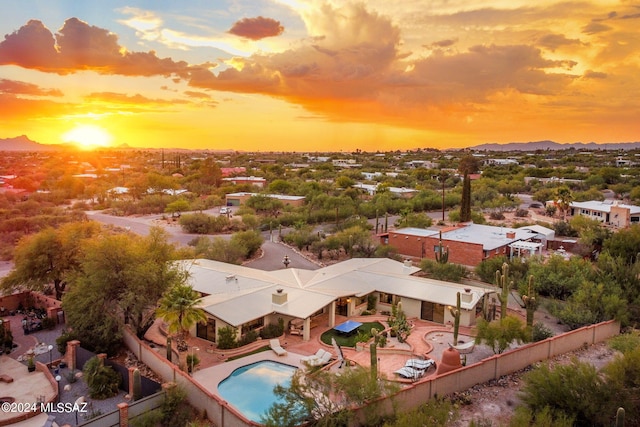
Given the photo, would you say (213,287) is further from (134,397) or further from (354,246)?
(354,246)

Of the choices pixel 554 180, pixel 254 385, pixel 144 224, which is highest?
pixel 554 180

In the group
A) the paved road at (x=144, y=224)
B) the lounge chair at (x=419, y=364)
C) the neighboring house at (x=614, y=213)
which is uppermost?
the neighboring house at (x=614, y=213)

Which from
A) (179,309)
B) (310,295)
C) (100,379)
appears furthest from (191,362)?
(310,295)

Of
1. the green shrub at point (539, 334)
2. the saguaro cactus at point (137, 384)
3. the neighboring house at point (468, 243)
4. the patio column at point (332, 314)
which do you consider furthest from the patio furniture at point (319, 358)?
the neighboring house at point (468, 243)

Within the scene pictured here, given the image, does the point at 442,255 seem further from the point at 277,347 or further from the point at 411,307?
the point at 277,347

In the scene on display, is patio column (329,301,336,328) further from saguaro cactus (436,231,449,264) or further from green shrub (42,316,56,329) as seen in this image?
green shrub (42,316,56,329)

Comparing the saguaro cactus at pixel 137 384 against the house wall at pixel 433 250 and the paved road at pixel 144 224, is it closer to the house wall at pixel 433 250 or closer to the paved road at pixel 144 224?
the house wall at pixel 433 250
